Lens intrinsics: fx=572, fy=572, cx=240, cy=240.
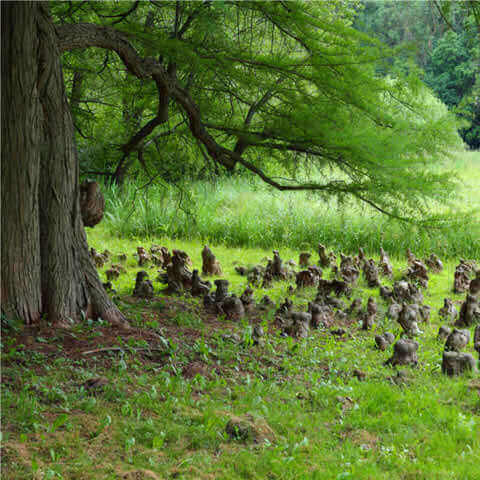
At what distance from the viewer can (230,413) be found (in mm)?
3502

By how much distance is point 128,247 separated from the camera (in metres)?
9.73

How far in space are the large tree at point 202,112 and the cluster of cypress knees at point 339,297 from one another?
1.13 m

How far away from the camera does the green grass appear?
294 centimetres

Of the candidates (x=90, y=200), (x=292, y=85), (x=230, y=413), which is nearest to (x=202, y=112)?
(x=292, y=85)

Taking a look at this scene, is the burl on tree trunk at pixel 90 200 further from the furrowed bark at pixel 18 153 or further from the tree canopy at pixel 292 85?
the tree canopy at pixel 292 85

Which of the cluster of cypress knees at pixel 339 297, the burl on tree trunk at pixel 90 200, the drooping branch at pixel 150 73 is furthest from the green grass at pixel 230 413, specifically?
the drooping branch at pixel 150 73

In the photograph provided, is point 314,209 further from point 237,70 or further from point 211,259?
point 237,70

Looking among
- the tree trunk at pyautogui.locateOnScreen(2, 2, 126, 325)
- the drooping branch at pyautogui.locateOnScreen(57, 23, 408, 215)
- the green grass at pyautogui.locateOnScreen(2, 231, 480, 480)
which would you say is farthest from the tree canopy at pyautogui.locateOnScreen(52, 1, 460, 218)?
the green grass at pyautogui.locateOnScreen(2, 231, 480, 480)

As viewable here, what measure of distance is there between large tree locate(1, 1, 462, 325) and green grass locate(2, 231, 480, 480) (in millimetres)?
627

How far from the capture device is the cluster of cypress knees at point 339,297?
15.8ft

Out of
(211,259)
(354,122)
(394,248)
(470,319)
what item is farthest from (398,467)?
(394,248)

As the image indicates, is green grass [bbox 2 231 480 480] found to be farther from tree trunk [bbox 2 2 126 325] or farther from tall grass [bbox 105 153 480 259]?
tall grass [bbox 105 153 480 259]

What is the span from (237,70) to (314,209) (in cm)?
618

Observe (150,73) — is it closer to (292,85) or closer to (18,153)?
(292,85)
